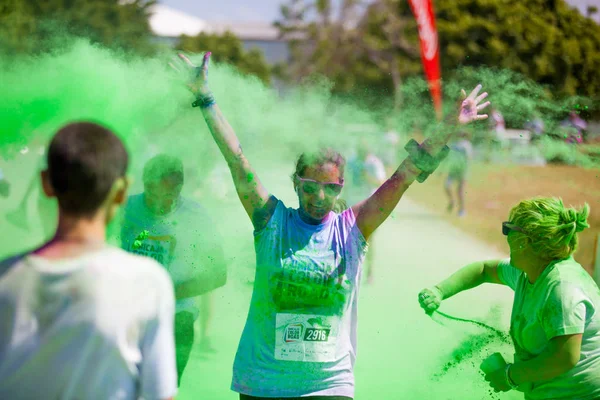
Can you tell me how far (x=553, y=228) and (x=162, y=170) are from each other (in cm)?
203

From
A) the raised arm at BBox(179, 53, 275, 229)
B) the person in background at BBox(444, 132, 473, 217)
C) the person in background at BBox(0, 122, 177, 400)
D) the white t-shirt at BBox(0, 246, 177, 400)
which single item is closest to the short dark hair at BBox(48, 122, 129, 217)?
the person in background at BBox(0, 122, 177, 400)

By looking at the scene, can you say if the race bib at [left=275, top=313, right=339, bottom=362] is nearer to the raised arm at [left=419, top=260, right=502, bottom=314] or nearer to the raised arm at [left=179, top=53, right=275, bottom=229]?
the raised arm at [left=179, top=53, right=275, bottom=229]

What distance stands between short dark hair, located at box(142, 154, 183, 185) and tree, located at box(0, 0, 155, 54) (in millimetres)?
1239

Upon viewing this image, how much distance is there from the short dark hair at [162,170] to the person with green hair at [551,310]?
69.8 inches

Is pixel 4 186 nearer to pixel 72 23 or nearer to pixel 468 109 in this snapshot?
pixel 72 23

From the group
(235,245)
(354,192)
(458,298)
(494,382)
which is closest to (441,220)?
(354,192)

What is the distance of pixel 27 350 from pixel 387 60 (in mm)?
34066

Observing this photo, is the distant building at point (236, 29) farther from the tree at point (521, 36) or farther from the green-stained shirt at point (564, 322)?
the green-stained shirt at point (564, 322)

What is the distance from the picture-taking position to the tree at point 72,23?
467 centimetres

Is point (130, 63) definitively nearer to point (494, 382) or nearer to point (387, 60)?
point (494, 382)

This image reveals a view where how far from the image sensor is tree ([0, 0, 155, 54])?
4672 millimetres

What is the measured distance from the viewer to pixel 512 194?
9.44 m

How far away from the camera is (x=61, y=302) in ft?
5.37

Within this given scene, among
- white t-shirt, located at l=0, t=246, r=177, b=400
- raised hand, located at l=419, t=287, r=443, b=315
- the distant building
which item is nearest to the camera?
white t-shirt, located at l=0, t=246, r=177, b=400
